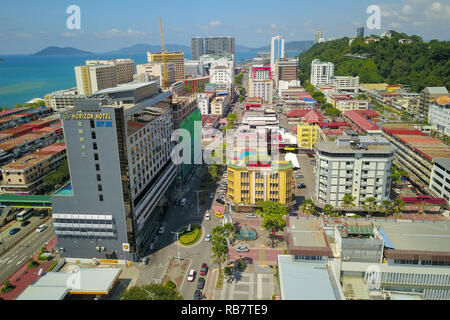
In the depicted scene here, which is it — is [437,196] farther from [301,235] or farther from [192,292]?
[192,292]

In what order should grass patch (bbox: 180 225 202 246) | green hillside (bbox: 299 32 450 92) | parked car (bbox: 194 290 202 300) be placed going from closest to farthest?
parked car (bbox: 194 290 202 300) → grass patch (bbox: 180 225 202 246) → green hillside (bbox: 299 32 450 92)

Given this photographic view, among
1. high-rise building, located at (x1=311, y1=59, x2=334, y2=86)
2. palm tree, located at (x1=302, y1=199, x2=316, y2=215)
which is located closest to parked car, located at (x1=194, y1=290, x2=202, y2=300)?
palm tree, located at (x1=302, y1=199, x2=316, y2=215)

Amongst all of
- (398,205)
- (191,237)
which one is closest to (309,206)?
(398,205)

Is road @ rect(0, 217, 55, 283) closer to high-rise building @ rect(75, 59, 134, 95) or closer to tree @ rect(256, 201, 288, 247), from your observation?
tree @ rect(256, 201, 288, 247)

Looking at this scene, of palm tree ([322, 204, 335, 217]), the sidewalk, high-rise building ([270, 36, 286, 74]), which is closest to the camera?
the sidewalk

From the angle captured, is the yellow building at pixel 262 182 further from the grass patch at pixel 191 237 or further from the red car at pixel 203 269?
the red car at pixel 203 269

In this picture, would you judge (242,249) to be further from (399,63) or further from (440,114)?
(399,63)
